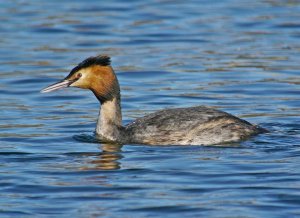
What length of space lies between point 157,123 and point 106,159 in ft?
3.28

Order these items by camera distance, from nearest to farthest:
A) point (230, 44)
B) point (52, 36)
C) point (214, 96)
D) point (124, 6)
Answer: point (214, 96) → point (230, 44) → point (52, 36) → point (124, 6)

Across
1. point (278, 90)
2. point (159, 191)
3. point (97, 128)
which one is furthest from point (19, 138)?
A: point (278, 90)

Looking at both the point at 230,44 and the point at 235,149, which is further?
the point at 230,44

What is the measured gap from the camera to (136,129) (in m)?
13.3

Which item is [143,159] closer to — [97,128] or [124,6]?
[97,128]

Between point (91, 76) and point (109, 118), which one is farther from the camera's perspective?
point (109, 118)

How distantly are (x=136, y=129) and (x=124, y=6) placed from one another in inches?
444

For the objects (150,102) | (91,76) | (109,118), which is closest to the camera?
(91,76)

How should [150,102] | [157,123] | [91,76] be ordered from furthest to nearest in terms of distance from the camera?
[150,102] → [91,76] → [157,123]

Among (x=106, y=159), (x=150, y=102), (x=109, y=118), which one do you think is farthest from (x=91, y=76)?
(x=150, y=102)

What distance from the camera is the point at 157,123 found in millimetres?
13258

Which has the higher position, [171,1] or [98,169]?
[171,1]

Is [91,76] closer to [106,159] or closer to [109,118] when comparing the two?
[109,118]

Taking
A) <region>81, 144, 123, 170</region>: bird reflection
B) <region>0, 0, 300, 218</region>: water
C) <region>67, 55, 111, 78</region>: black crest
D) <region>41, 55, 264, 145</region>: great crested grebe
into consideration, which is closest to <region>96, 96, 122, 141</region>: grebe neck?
<region>41, 55, 264, 145</region>: great crested grebe
